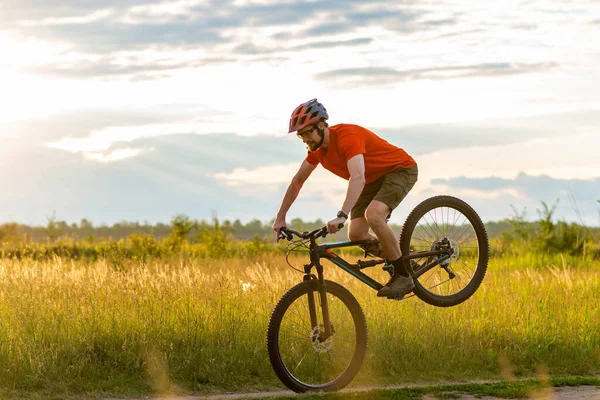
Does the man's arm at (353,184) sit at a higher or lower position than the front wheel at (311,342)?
higher

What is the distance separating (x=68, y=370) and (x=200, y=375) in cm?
158

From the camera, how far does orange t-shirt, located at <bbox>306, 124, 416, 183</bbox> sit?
8492 millimetres

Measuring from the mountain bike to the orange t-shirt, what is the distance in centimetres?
70

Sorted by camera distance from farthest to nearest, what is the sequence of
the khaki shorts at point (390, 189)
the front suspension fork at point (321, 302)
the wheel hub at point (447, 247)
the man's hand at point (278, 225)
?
1. the wheel hub at point (447, 247)
2. the khaki shorts at point (390, 189)
3. the man's hand at point (278, 225)
4. the front suspension fork at point (321, 302)

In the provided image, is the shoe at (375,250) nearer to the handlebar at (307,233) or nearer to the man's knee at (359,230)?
the man's knee at (359,230)

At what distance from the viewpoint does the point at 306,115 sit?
8352 mm

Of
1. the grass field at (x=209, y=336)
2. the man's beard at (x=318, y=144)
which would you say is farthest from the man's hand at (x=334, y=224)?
the grass field at (x=209, y=336)

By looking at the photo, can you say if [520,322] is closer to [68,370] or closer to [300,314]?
[300,314]

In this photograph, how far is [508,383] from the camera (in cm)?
960

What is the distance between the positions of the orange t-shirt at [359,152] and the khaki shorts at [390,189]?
9cm

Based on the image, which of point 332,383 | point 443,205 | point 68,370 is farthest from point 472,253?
point 68,370

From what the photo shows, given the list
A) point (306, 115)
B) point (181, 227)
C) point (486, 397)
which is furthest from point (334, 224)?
point (181, 227)

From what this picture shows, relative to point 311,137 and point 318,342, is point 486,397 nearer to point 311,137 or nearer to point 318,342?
point 318,342

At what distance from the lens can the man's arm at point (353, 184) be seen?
8.02 metres
